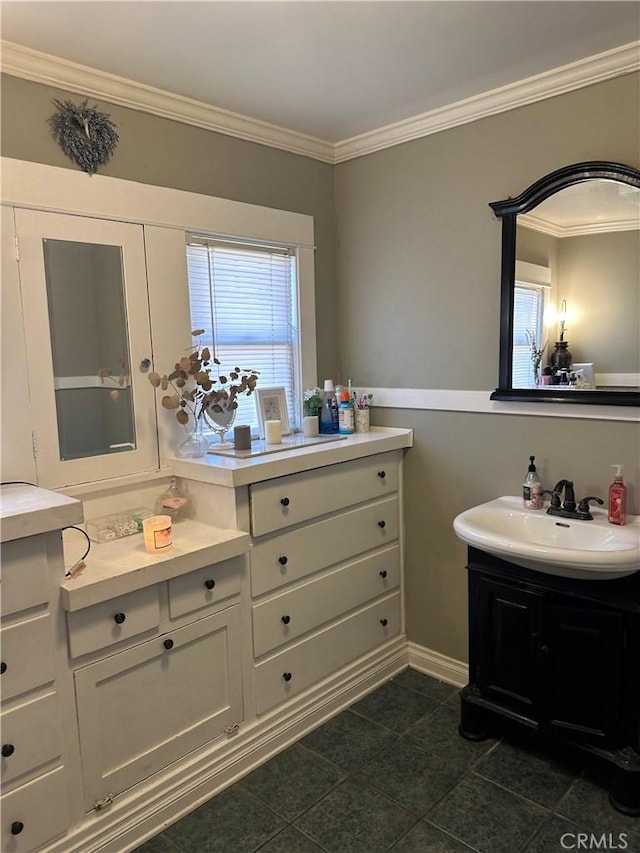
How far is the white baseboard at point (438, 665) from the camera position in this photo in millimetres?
2672

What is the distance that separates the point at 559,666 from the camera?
6.63 ft

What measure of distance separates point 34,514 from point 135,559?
408 millimetres

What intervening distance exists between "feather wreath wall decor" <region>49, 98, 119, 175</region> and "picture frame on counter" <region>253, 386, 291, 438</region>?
3.56 feet

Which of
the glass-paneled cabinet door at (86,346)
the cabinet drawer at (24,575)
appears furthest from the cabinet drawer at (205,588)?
the glass-paneled cabinet door at (86,346)

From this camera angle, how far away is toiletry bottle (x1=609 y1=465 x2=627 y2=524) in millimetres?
2012

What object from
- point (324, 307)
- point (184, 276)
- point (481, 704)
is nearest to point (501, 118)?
point (324, 307)

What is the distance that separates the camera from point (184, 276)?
7.68 ft

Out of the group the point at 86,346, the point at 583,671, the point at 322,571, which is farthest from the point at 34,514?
the point at 583,671

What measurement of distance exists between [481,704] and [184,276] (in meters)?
2.03

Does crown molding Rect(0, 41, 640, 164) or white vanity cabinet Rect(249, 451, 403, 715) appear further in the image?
white vanity cabinet Rect(249, 451, 403, 715)

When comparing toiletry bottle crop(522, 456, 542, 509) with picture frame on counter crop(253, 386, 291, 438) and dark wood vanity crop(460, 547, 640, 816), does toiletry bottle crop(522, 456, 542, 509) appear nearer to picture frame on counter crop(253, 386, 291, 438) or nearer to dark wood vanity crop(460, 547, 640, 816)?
dark wood vanity crop(460, 547, 640, 816)

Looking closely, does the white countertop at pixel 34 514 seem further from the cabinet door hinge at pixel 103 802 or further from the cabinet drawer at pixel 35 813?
the cabinet door hinge at pixel 103 802

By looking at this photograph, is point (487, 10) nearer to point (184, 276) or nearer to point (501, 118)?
point (501, 118)

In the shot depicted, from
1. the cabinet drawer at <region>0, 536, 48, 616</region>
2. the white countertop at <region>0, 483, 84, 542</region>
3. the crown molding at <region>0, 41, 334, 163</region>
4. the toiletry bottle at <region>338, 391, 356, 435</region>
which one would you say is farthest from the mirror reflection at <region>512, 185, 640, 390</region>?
the cabinet drawer at <region>0, 536, 48, 616</region>
